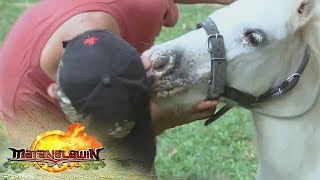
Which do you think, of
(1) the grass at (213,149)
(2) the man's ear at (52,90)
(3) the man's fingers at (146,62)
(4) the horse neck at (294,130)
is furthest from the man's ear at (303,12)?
(1) the grass at (213,149)

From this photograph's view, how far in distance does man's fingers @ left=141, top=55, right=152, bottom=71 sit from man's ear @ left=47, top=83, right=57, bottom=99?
24 centimetres

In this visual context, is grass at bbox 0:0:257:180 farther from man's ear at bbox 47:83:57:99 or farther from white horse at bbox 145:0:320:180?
man's ear at bbox 47:83:57:99

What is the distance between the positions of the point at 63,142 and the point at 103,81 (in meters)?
0.24

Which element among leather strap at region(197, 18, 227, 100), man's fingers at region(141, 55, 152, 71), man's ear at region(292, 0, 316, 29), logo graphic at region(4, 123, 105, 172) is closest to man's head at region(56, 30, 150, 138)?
man's fingers at region(141, 55, 152, 71)

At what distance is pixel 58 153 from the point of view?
56.9 inches

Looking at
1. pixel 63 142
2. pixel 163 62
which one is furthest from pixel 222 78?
pixel 63 142

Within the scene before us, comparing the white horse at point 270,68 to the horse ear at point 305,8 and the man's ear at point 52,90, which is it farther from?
the man's ear at point 52,90

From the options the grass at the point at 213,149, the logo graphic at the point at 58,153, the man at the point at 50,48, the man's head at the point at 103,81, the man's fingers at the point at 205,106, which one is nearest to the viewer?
the logo graphic at the point at 58,153

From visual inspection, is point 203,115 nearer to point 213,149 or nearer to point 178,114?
point 178,114

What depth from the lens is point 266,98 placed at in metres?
2.07

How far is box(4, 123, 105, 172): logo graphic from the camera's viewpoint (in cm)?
145

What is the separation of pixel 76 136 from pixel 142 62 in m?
0.33

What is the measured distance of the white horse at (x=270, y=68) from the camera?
1943 millimetres

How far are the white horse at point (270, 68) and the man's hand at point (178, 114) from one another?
0.03 metres
